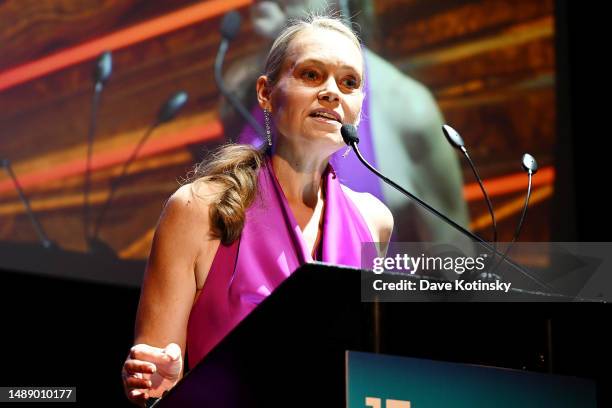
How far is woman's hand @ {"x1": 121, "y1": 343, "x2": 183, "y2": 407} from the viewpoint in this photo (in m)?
1.34

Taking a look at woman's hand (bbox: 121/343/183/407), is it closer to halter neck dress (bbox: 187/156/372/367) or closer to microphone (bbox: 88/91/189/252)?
halter neck dress (bbox: 187/156/372/367)

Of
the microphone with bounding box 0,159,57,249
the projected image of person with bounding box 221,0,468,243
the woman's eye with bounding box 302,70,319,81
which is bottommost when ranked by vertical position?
the woman's eye with bounding box 302,70,319,81

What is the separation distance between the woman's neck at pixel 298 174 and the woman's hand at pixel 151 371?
72 centimetres

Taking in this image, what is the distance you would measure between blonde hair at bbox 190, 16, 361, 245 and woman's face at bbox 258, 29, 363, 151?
4cm

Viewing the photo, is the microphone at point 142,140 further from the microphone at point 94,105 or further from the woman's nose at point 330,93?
the woman's nose at point 330,93

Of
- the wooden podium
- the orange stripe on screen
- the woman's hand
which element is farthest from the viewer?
the orange stripe on screen

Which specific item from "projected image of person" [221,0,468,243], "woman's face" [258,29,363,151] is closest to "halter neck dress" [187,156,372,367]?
"woman's face" [258,29,363,151]

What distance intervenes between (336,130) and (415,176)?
1.63 metres

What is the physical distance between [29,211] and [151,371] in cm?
211

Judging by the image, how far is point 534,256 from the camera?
3359 millimetres

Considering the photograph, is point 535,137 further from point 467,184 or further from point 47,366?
point 47,366

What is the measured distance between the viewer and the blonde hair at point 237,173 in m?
1.82

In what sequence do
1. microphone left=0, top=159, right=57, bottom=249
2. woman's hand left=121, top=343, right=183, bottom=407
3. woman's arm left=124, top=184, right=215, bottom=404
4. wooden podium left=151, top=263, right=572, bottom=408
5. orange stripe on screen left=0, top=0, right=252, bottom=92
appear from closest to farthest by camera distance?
wooden podium left=151, top=263, right=572, bottom=408 → woman's hand left=121, top=343, right=183, bottom=407 → woman's arm left=124, top=184, right=215, bottom=404 → microphone left=0, top=159, right=57, bottom=249 → orange stripe on screen left=0, top=0, right=252, bottom=92

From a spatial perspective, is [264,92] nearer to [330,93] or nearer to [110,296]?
[330,93]
